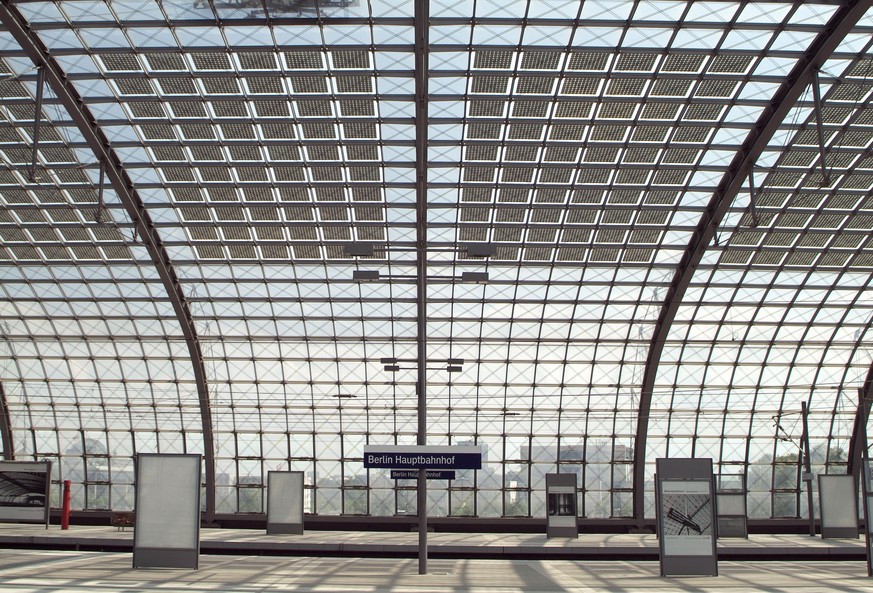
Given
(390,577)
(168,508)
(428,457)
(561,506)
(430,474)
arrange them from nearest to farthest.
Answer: (390,577) < (168,508) < (428,457) < (430,474) < (561,506)

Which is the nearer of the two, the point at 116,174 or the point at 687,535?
the point at 687,535

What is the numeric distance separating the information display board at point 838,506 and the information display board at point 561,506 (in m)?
13.1

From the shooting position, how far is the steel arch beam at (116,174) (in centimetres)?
3198

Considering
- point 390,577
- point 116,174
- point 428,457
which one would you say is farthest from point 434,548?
point 116,174

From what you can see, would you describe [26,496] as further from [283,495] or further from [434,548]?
[434,548]

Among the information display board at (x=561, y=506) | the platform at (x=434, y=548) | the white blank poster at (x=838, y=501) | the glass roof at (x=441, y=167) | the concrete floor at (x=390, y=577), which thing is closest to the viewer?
the concrete floor at (x=390, y=577)

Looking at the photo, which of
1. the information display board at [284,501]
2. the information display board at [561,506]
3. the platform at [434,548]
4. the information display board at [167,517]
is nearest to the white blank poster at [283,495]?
the information display board at [284,501]

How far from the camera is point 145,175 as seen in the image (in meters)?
41.4

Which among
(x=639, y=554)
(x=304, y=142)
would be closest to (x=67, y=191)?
(x=304, y=142)

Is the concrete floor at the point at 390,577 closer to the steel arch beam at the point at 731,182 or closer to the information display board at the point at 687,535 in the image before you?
the information display board at the point at 687,535

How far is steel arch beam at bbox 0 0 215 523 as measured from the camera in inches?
1259

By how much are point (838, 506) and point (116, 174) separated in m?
42.0

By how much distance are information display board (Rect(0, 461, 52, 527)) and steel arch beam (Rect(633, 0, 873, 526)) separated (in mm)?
34755

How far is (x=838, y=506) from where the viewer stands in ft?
135
